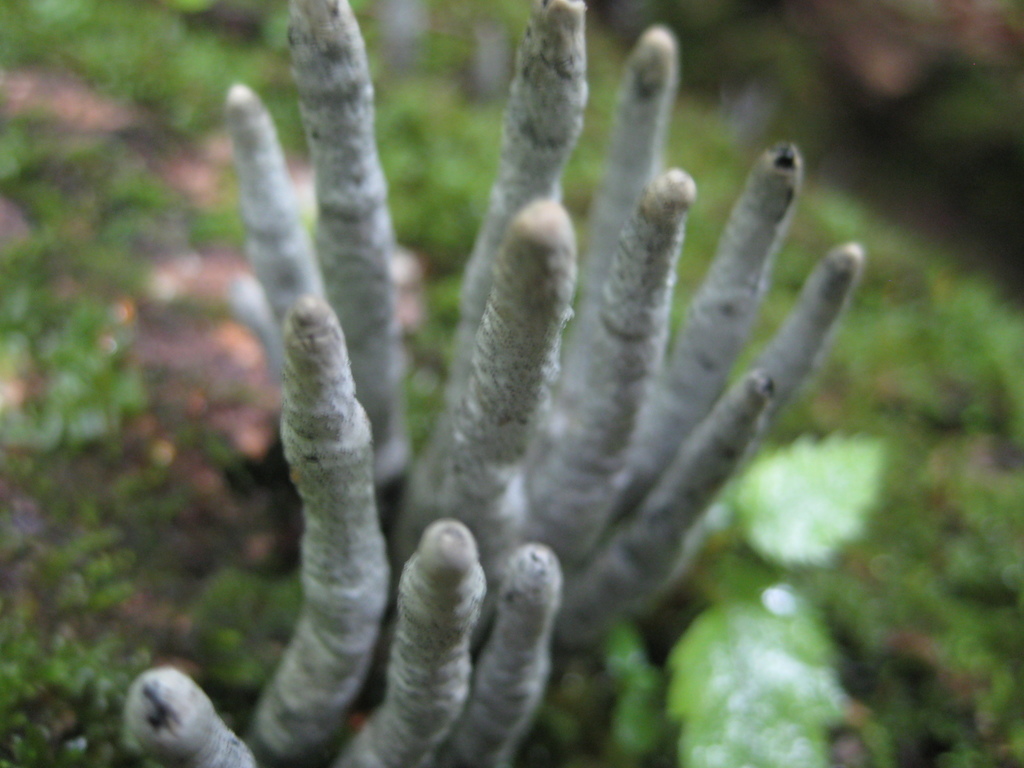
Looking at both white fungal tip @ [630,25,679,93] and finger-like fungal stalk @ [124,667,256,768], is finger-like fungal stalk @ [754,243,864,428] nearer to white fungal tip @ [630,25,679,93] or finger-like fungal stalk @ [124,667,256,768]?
white fungal tip @ [630,25,679,93]

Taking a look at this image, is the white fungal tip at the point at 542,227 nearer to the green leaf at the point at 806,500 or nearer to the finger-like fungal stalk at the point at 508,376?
the finger-like fungal stalk at the point at 508,376

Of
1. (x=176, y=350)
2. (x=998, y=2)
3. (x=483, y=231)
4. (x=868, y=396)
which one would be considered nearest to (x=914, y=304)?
(x=868, y=396)

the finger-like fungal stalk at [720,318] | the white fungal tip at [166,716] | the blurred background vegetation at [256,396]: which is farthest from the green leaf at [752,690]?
the white fungal tip at [166,716]

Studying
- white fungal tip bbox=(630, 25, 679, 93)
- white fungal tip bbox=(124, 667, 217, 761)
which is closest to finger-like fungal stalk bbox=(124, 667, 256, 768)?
white fungal tip bbox=(124, 667, 217, 761)

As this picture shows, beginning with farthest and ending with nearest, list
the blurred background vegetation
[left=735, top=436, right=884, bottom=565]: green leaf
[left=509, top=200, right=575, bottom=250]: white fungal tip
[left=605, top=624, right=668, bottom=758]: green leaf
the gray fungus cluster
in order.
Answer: [left=735, top=436, right=884, bottom=565]: green leaf < [left=605, top=624, right=668, bottom=758]: green leaf < the blurred background vegetation < the gray fungus cluster < [left=509, top=200, right=575, bottom=250]: white fungal tip

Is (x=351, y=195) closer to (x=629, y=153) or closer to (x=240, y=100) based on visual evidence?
(x=240, y=100)

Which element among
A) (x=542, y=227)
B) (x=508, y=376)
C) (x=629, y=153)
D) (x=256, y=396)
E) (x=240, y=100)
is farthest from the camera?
(x=256, y=396)

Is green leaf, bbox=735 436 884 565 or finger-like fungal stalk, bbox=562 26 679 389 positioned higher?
finger-like fungal stalk, bbox=562 26 679 389

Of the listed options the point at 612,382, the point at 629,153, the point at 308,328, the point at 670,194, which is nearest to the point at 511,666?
the point at 612,382
